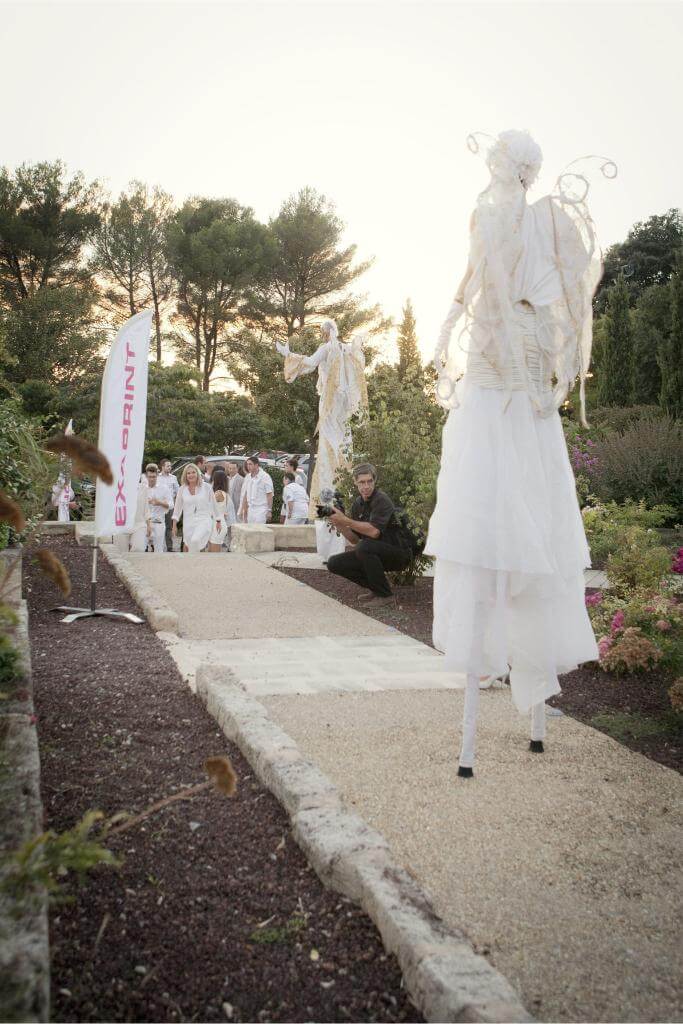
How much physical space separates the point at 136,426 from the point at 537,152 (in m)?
4.14

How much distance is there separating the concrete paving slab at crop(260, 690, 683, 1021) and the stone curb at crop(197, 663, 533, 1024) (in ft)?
0.61

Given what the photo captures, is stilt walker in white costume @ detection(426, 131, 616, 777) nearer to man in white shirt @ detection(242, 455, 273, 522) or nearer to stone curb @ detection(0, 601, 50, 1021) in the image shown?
stone curb @ detection(0, 601, 50, 1021)

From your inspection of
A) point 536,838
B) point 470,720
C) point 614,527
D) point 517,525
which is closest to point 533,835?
point 536,838

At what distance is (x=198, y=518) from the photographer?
12.8 m

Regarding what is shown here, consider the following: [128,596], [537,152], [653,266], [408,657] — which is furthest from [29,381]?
[653,266]

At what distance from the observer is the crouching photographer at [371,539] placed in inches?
310

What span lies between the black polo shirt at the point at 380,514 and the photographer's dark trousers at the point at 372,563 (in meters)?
0.12

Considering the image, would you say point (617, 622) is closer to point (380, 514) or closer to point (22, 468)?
point (380, 514)

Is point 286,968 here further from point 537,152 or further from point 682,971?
point 537,152

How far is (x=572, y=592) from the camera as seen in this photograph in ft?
11.8

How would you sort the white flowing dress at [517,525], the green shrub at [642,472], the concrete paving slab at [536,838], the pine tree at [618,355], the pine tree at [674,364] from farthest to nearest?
the pine tree at [618,355] < the pine tree at [674,364] < the green shrub at [642,472] < the white flowing dress at [517,525] < the concrete paving slab at [536,838]

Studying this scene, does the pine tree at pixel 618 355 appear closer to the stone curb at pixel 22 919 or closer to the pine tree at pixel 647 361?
the pine tree at pixel 647 361

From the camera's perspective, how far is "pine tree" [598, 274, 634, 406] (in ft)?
105

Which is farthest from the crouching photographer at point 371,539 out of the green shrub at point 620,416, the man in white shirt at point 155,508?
the green shrub at point 620,416
